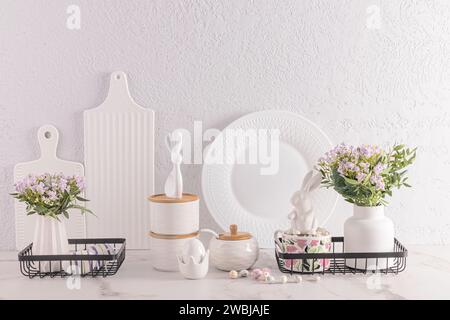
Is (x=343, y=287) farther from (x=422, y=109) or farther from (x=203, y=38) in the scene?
(x=203, y=38)

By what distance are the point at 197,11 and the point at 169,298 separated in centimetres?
85

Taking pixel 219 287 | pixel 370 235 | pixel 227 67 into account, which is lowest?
pixel 219 287

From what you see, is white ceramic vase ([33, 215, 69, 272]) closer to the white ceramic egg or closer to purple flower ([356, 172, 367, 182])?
the white ceramic egg

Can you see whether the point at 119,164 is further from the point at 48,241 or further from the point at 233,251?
the point at 233,251

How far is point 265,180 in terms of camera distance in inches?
65.5

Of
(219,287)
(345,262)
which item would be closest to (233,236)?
(219,287)

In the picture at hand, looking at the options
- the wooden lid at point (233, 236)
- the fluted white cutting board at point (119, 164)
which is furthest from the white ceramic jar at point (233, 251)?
the fluted white cutting board at point (119, 164)

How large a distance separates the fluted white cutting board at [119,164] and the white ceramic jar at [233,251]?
0.34 metres

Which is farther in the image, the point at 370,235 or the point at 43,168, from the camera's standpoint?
the point at 43,168

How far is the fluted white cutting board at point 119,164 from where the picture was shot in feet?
5.39

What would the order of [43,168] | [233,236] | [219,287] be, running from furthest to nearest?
1. [43,168]
2. [233,236]
3. [219,287]

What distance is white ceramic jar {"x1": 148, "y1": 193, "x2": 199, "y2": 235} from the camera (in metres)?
1.42

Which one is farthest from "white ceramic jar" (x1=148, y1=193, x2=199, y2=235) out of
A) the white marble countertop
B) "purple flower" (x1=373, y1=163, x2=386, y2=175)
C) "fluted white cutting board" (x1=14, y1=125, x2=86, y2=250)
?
"purple flower" (x1=373, y1=163, x2=386, y2=175)

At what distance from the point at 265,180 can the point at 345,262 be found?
14.1 inches
